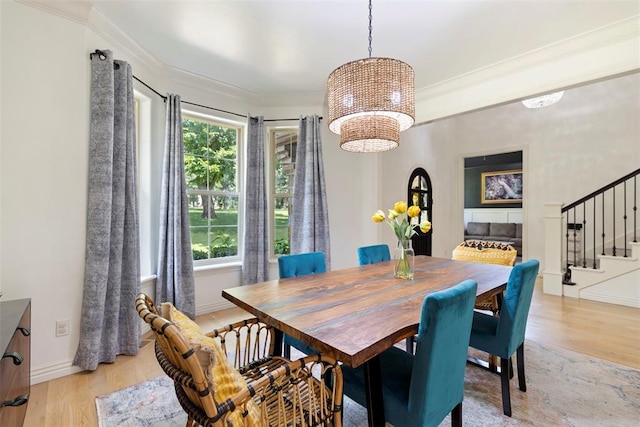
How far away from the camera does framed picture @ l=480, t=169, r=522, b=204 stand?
27.2 ft

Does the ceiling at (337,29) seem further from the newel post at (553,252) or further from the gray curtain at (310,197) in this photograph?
the newel post at (553,252)

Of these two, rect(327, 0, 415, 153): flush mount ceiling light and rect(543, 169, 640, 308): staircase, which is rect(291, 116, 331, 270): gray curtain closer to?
rect(327, 0, 415, 153): flush mount ceiling light

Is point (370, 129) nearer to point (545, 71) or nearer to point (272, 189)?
point (545, 71)

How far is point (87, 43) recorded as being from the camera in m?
2.23

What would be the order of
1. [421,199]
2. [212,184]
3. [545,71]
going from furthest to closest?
[421,199] → [212,184] → [545,71]

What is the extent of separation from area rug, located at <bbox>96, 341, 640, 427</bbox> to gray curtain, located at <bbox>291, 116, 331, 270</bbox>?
2.02 meters

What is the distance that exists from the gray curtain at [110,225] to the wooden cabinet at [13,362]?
572 mm

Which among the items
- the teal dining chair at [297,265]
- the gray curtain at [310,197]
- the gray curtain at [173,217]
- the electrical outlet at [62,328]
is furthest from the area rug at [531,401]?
the gray curtain at [310,197]

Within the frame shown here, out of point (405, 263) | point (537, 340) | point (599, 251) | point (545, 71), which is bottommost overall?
point (537, 340)

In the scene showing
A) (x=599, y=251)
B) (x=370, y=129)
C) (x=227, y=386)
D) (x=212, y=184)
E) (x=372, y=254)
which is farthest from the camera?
(x=599, y=251)

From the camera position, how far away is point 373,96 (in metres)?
1.78

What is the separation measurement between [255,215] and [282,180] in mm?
664

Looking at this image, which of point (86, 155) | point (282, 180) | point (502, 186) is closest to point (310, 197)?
point (282, 180)

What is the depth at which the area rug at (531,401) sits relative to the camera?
171 cm
